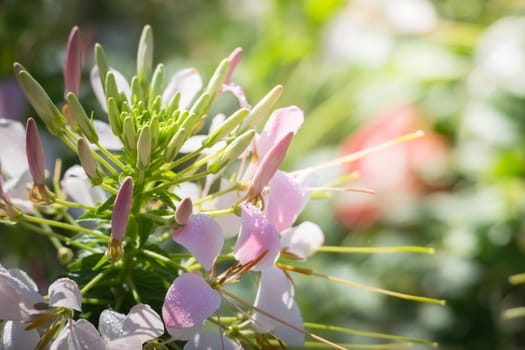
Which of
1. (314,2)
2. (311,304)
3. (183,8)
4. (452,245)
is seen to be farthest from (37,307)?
(183,8)

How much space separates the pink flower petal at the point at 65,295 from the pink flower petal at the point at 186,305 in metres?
0.04

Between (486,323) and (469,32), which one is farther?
(469,32)

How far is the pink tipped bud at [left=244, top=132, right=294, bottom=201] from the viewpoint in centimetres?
Answer: 39

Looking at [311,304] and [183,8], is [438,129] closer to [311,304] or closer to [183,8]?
[311,304]

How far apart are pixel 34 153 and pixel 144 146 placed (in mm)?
57

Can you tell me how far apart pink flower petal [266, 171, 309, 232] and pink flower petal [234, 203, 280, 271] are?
0.05 ft

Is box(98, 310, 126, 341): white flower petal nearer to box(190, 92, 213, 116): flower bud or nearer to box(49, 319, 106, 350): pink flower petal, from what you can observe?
box(49, 319, 106, 350): pink flower petal

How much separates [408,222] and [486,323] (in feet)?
0.56

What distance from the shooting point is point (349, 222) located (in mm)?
1033

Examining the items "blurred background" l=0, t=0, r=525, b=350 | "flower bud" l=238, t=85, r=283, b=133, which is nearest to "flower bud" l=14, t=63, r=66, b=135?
"flower bud" l=238, t=85, r=283, b=133

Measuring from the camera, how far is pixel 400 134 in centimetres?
102

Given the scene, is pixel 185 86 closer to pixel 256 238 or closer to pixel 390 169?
pixel 256 238

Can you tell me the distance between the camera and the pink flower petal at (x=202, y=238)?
377 mm

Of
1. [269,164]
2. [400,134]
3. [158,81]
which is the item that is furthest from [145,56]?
[400,134]
